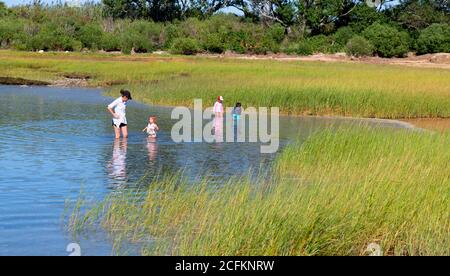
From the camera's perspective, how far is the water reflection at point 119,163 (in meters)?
14.7

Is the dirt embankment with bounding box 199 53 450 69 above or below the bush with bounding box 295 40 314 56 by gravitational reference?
below

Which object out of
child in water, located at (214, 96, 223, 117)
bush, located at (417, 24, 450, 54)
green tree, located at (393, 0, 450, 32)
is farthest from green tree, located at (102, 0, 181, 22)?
child in water, located at (214, 96, 223, 117)

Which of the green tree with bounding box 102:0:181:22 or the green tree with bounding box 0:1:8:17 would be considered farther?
the green tree with bounding box 102:0:181:22

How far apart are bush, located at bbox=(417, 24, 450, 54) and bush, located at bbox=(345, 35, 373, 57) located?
507 centimetres

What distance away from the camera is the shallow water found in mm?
10727

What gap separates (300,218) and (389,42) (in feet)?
199

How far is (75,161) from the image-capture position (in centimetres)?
1688

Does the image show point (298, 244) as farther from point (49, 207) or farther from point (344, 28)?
point (344, 28)

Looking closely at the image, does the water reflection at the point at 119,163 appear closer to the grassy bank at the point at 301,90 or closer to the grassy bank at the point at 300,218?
the grassy bank at the point at 300,218

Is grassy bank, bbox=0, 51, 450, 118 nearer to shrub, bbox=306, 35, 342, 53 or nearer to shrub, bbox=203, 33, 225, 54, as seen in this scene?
shrub, bbox=203, 33, 225, 54

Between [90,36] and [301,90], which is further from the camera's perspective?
[90,36]

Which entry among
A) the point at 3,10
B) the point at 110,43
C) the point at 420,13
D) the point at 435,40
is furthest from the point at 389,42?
the point at 3,10

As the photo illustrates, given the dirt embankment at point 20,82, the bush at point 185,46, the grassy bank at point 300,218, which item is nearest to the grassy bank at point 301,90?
the dirt embankment at point 20,82

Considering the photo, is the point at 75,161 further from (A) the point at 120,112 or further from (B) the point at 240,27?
(B) the point at 240,27
